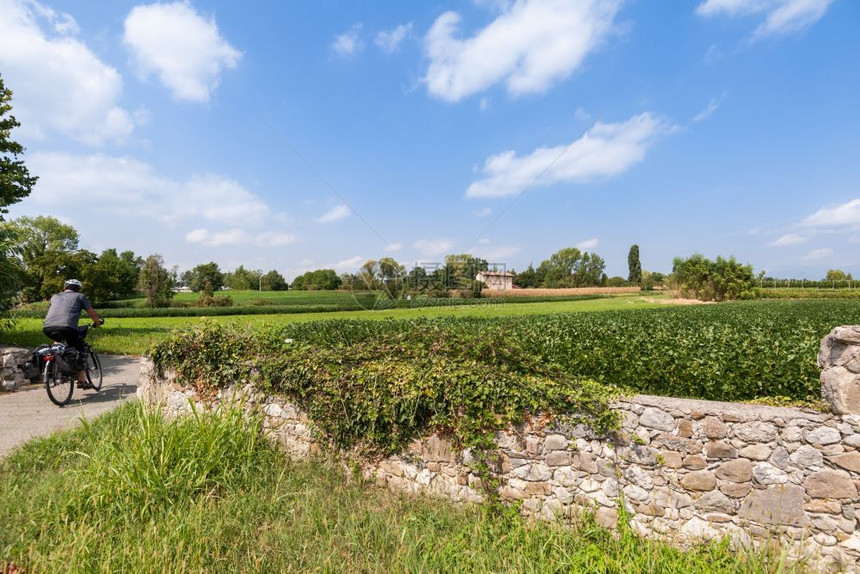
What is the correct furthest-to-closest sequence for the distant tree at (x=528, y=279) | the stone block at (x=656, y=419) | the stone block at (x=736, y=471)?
the distant tree at (x=528, y=279), the stone block at (x=656, y=419), the stone block at (x=736, y=471)

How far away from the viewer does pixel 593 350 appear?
7.06 m

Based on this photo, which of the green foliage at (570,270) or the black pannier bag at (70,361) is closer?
the black pannier bag at (70,361)

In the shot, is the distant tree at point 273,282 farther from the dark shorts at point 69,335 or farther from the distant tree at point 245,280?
the dark shorts at point 69,335

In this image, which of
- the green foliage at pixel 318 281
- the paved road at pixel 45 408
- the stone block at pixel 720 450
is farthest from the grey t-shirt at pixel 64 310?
the green foliage at pixel 318 281

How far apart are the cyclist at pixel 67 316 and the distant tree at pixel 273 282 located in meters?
74.6

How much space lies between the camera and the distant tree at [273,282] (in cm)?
8056

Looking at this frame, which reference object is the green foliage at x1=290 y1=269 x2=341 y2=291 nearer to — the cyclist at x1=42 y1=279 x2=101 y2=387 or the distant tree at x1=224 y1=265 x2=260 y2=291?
the distant tree at x1=224 y1=265 x2=260 y2=291

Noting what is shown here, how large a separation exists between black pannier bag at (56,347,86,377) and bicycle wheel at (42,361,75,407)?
4.5 inches

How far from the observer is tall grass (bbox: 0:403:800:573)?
10.4ft

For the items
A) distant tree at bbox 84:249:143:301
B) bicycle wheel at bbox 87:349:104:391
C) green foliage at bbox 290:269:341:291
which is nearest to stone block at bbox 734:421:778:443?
bicycle wheel at bbox 87:349:104:391

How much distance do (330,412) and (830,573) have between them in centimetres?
468

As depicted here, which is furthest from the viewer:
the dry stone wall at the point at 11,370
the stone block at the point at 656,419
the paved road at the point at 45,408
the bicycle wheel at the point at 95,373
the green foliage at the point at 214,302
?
the green foliage at the point at 214,302

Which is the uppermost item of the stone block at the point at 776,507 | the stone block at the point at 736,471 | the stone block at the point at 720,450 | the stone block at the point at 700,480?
the stone block at the point at 720,450

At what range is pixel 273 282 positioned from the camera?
268ft
